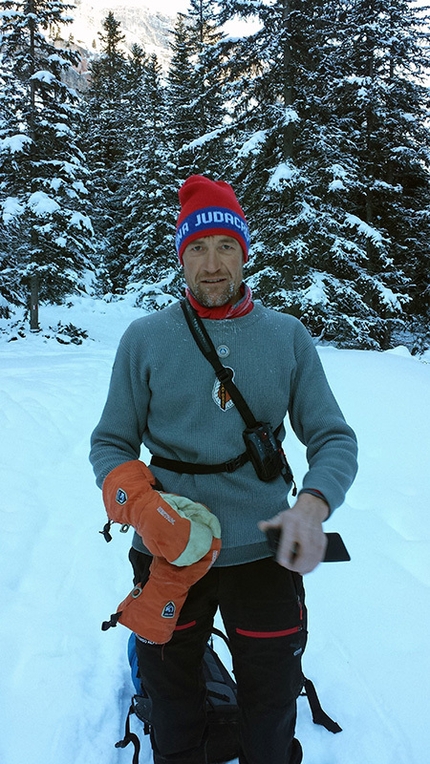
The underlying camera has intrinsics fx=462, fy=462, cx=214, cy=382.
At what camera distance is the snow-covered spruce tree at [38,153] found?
15305 millimetres

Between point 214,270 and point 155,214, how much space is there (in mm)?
20990

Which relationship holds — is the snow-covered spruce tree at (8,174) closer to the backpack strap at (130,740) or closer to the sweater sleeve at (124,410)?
the sweater sleeve at (124,410)

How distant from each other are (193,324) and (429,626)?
8.17 feet

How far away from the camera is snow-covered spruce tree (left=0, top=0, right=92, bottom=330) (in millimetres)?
15305

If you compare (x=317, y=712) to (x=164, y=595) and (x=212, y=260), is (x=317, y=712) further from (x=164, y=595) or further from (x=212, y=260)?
(x=212, y=260)

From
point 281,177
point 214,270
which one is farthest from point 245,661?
point 281,177

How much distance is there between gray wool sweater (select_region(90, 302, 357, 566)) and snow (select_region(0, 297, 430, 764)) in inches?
49.5

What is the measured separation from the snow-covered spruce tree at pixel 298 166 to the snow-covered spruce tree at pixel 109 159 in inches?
548

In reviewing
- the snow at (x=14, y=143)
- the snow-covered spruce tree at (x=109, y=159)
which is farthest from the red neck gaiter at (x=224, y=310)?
the snow-covered spruce tree at (x=109, y=159)

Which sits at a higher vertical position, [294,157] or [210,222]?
[294,157]

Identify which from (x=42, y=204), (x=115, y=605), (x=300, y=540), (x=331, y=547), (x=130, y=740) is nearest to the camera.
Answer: (x=300, y=540)

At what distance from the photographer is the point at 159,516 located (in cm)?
145

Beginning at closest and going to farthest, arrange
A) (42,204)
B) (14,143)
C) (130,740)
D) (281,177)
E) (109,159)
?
(130,740) → (281,177) → (14,143) → (42,204) → (109,159)

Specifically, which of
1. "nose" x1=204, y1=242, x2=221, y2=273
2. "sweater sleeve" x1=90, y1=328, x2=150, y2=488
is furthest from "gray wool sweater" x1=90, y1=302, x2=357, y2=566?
"nose" x1=204, y1=242, x2=221, y2=273
